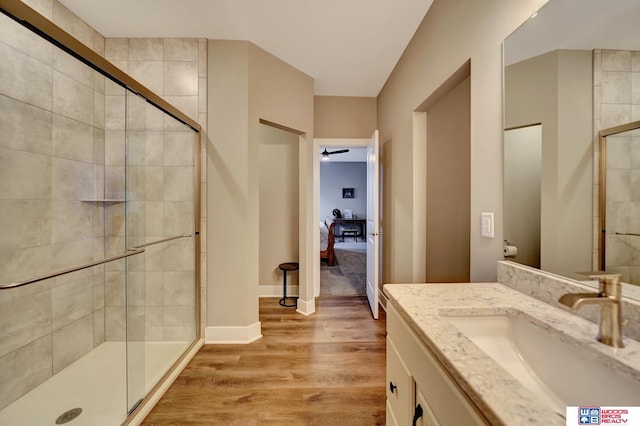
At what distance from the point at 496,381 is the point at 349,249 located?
6.11 m

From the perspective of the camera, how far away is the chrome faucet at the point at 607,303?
2.01 feet

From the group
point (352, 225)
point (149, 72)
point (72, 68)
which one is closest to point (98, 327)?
point (72, 68)

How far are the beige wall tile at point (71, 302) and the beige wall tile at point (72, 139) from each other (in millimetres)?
990

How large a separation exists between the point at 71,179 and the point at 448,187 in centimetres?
302

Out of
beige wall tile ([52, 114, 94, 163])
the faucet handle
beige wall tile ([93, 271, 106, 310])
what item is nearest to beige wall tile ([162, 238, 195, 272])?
beige wall tile ([93, 271, 106, 310])

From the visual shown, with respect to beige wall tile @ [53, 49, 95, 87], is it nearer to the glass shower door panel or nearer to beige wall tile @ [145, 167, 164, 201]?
the glass shower door panel

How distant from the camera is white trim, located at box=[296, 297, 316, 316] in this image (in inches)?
109

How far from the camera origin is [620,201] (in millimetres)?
749

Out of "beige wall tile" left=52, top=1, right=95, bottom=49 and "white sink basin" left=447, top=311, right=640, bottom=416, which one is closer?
"white sink basin" left=447, top=311, right=640, bottom=416

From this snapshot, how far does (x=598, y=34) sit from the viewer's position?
79cm

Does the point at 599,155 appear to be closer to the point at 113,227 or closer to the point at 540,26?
the point at 540,26

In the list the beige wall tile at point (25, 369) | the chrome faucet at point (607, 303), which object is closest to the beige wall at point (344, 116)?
the chrome faucet at point (607, 303)

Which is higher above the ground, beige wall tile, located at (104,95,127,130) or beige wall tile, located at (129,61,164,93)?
beige wall tile, located at (129,61,164,93)

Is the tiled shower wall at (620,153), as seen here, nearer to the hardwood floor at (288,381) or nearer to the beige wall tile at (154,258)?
the hardwood floor at (288,381)
